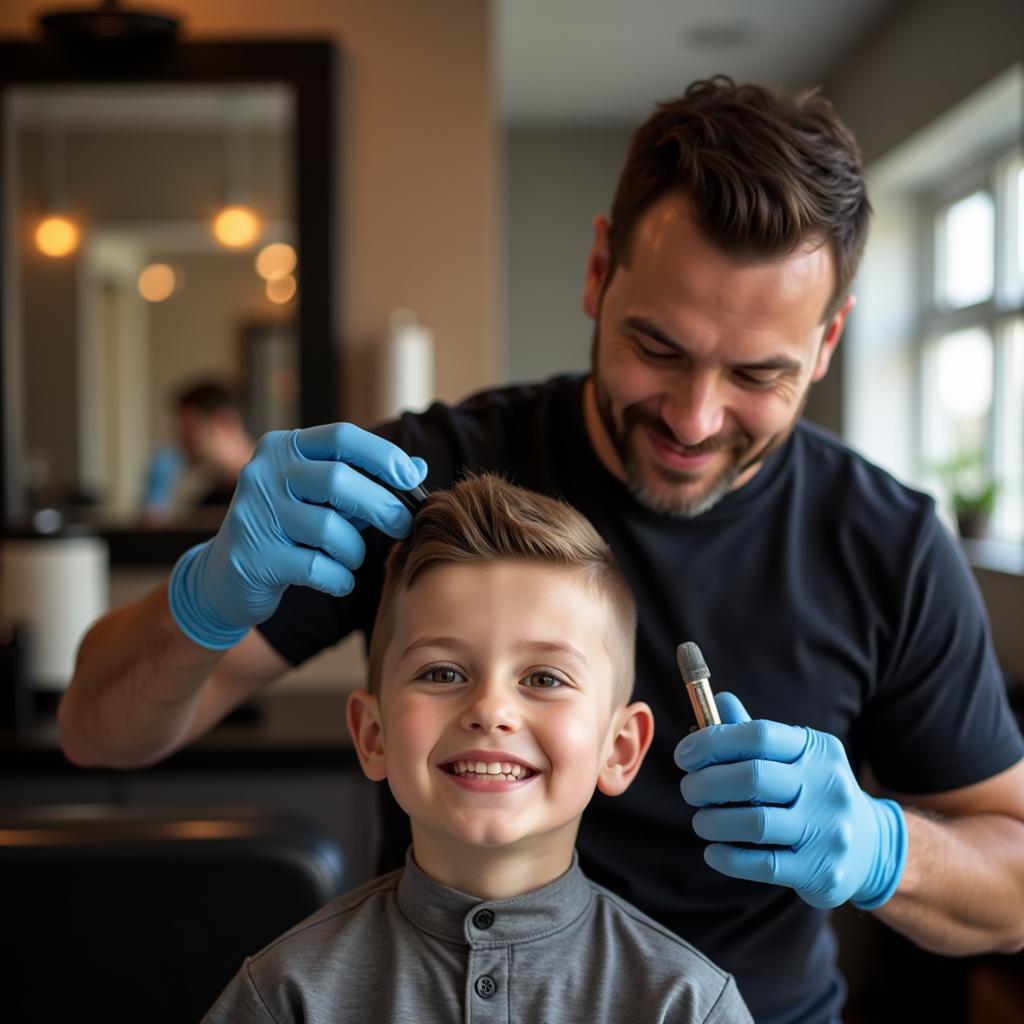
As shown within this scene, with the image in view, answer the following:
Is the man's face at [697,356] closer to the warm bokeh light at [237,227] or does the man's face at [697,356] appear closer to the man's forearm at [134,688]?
the man's forearm at [134,688]

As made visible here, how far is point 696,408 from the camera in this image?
48.3 inches

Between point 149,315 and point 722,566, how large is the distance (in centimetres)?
222

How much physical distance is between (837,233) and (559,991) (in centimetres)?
77

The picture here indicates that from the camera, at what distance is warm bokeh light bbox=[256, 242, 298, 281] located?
3131 mm

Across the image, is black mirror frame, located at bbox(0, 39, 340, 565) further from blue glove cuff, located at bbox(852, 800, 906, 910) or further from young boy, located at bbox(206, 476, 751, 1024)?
blue glove cuff, located at bbox(852, 800, 906, 910)

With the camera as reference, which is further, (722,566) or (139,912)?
(722,566)

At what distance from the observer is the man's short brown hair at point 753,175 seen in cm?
119

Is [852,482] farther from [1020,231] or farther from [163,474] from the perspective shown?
[1020,231]

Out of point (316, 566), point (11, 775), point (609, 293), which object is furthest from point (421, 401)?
point (316, 566)

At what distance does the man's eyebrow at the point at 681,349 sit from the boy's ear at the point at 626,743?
14.0 inches

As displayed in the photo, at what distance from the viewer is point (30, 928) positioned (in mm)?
1159

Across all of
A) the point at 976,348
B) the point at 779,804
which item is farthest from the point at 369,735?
the point at 976,348

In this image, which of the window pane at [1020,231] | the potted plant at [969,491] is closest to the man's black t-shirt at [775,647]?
the potted plant at [969,491]

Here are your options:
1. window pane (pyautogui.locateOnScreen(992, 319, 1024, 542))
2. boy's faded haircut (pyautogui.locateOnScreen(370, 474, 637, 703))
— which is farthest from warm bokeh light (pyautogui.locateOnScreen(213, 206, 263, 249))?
window pane (pyautogui.locateOnScreen(992, 319, 1024, 542))
